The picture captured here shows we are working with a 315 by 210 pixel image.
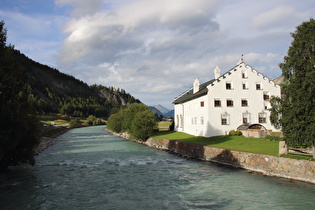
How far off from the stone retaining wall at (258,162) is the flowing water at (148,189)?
1144 millimetres

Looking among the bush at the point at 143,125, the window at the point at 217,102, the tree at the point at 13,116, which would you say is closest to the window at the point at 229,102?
the window at the point at 217,102

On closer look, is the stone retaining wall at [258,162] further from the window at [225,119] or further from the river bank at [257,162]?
the window at [225,119]

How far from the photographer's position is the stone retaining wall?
19.7 m

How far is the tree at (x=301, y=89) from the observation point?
20.2 meters

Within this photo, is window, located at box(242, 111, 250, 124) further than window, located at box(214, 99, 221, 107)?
Yes

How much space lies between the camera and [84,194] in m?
17.4

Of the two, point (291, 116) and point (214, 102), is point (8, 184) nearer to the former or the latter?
point (291, 116)

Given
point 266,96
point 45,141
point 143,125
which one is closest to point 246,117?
point 266,96

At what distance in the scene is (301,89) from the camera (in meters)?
20.5

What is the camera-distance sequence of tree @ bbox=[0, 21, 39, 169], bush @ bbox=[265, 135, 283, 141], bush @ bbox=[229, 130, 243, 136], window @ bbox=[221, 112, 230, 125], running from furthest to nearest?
window @ bbox=[221, 112, 230, 125] → bush @ bbox=[229, 130, 243, 136] → bush @ bbox=[265, 135, 283, 141] → tree @ bbox=[0, 21, 39, 169]

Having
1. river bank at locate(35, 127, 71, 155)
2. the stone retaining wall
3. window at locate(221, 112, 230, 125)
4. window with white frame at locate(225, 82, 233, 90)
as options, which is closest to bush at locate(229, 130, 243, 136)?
window at locate(221, 112, 230, 125)

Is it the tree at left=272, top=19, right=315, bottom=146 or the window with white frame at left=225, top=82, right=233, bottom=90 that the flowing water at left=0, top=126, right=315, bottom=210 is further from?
the window with white frame at left=225, top=82, right=233, bottom=90

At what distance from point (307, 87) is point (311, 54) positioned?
299cm

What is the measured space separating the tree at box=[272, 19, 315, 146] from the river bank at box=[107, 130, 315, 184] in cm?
206
